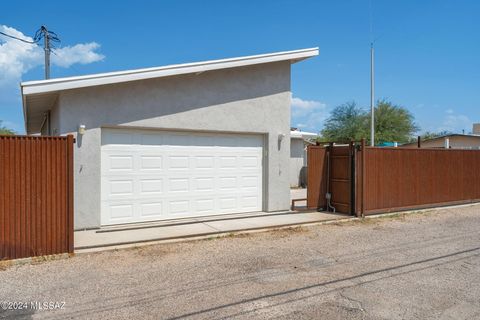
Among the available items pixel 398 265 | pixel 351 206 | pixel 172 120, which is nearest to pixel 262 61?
pixel 172 120

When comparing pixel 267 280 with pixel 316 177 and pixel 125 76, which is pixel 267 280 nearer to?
pixel 125 76

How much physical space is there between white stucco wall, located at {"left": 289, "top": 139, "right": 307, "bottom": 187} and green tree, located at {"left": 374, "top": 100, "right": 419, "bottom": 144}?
16.7 meters

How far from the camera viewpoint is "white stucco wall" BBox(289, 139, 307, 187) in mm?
18641

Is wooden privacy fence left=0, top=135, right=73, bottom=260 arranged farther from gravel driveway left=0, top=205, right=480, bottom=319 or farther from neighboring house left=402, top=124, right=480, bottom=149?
neighboring house left=402, top=124, right=480, bottom=149

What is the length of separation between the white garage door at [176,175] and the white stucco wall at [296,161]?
8.66m

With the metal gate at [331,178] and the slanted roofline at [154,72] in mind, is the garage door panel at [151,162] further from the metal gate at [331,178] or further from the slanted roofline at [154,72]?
the metal gate at [331,178]

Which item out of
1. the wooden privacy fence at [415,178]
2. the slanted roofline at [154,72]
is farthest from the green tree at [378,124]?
the slanted roofline at [154,72]

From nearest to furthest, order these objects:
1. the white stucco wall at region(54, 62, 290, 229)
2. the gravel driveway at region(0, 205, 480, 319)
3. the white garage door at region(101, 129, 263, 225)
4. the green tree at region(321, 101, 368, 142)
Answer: the gravel driveway at region(0, 205, 480, 319) < the white stucco wall at region(54, 62, 290, 229) < the white garage door at region(101, 129, 263, 225) < the green tree at region(321, 101, 368, 142)

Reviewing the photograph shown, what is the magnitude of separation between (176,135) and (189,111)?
2.15 ft

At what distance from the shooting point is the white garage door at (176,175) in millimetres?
8281

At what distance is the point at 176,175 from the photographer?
901 cm

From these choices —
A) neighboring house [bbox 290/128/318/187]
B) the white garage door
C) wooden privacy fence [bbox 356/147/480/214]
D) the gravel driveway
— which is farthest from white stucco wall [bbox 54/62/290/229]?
neighboring house [bbox 290/128/318/187]

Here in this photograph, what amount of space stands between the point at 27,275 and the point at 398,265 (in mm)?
5395

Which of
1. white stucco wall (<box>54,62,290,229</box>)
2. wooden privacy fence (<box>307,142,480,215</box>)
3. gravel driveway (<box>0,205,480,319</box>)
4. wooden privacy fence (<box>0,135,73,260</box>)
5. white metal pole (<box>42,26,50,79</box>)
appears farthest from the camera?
white metal pole (<box>42,26,50,79</box>)
